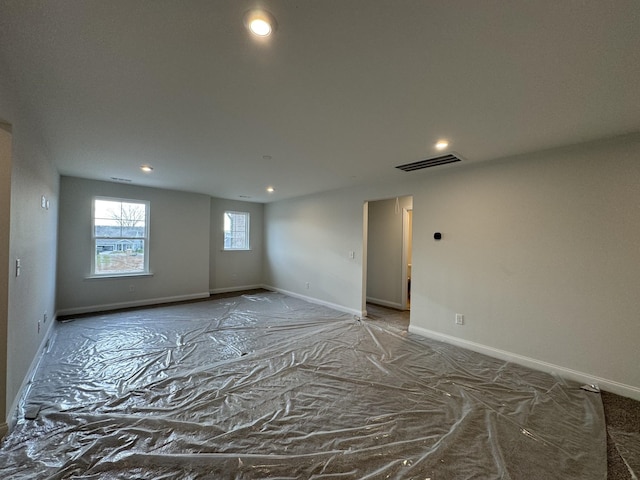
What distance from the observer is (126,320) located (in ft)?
14.2

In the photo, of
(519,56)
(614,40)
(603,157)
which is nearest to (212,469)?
(519,56)

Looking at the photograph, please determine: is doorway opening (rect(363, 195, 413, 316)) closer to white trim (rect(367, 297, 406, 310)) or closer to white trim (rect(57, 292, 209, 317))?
white trim (rect(367, 297, 406, 310))

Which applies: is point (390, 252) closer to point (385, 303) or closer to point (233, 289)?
point (385, 303)

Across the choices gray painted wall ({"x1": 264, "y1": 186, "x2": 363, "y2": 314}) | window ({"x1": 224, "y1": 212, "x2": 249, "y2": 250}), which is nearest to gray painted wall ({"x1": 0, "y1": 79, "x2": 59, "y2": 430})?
window ({"x1": 224, "y1": 212, "x2": 249, "y2": 250})

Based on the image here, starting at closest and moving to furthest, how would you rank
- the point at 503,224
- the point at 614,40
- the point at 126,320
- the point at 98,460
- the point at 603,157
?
the point at 614,40
the point at 98,460
the point at 603,157
the point at 503,224
the point at 126,320

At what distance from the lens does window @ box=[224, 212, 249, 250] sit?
6922mm

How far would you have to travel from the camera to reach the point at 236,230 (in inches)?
281

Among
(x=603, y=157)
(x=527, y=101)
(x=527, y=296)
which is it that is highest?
(x=527, y=101)

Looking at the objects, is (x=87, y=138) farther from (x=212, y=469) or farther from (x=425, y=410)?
(x=425, y=410)

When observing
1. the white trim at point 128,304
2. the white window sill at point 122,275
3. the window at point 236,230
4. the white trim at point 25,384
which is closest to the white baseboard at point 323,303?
the window at point 236,230

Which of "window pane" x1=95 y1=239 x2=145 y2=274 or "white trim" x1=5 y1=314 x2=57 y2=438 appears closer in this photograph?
"white trim" x1=5 y1=314 x2=57 y2=438

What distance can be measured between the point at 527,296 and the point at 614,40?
251 centimetres

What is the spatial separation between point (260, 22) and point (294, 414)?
102 inches

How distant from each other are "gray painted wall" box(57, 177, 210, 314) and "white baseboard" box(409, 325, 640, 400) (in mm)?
5067
